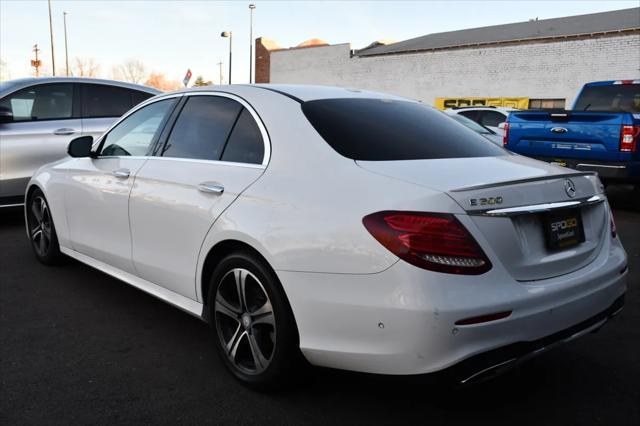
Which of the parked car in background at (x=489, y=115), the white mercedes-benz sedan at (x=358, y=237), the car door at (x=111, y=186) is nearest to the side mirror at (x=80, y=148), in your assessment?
the car door at (x=111, y=186)

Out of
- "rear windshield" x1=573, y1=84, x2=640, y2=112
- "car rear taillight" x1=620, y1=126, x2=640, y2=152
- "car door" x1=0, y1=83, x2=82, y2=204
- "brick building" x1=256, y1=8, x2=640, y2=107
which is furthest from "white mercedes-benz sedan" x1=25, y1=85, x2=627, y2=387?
"brick building" x1=256, y1=8, x2=640, y2=107

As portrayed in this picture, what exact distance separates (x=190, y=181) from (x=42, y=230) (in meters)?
2.71

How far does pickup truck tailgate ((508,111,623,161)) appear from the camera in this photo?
803 centimetres

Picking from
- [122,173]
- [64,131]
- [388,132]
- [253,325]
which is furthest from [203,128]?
[64,131]

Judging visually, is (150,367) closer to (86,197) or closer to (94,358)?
(94,358)

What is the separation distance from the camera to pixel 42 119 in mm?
7086

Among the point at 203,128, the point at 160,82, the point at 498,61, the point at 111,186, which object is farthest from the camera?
the point at 160,82

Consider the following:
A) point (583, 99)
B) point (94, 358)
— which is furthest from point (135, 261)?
point (583, 99)

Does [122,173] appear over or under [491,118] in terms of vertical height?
over

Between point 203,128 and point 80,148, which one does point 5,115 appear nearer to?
point 80,148

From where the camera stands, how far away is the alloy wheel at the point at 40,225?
517 centimetres

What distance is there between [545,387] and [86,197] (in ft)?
11.2

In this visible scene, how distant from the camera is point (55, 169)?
16.2 feet

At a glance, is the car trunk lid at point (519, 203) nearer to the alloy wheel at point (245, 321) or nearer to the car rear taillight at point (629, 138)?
the alloy wheel at point (245, 321)
